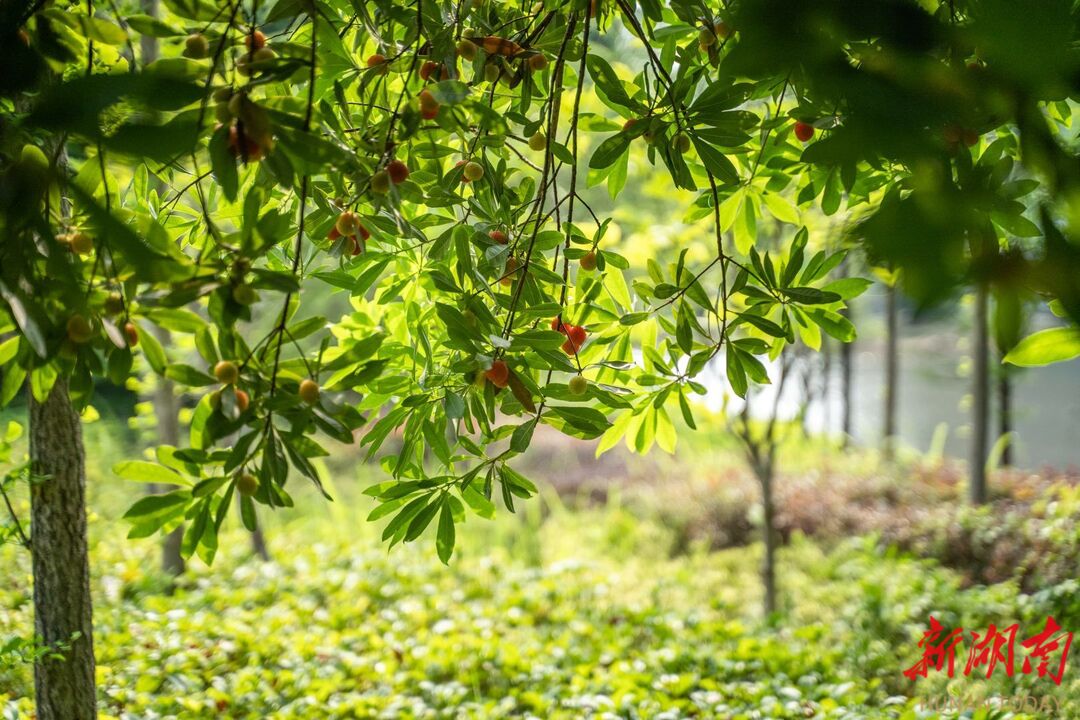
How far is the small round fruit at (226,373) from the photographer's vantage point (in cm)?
81

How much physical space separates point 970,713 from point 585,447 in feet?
18.1

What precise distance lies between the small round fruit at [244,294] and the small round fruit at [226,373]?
95 mm

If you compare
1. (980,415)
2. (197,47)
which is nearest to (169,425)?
(197,47)

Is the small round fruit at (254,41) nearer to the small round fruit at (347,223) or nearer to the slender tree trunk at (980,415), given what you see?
the small round fruit at (347,223)

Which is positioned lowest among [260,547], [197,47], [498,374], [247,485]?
[260,547]

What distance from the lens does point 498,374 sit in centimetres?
94

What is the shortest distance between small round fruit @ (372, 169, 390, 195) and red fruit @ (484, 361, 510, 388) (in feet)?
0.80

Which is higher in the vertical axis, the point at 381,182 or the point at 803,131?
the point at 803,131

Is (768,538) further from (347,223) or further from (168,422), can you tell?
(347,223)

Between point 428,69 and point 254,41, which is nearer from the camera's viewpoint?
point 254,41

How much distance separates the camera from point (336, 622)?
300 cm

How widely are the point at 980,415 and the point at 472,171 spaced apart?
3.65m

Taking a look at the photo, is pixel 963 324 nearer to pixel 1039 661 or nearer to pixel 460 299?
pixel 1039 661

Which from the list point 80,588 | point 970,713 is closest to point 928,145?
point 80,588
